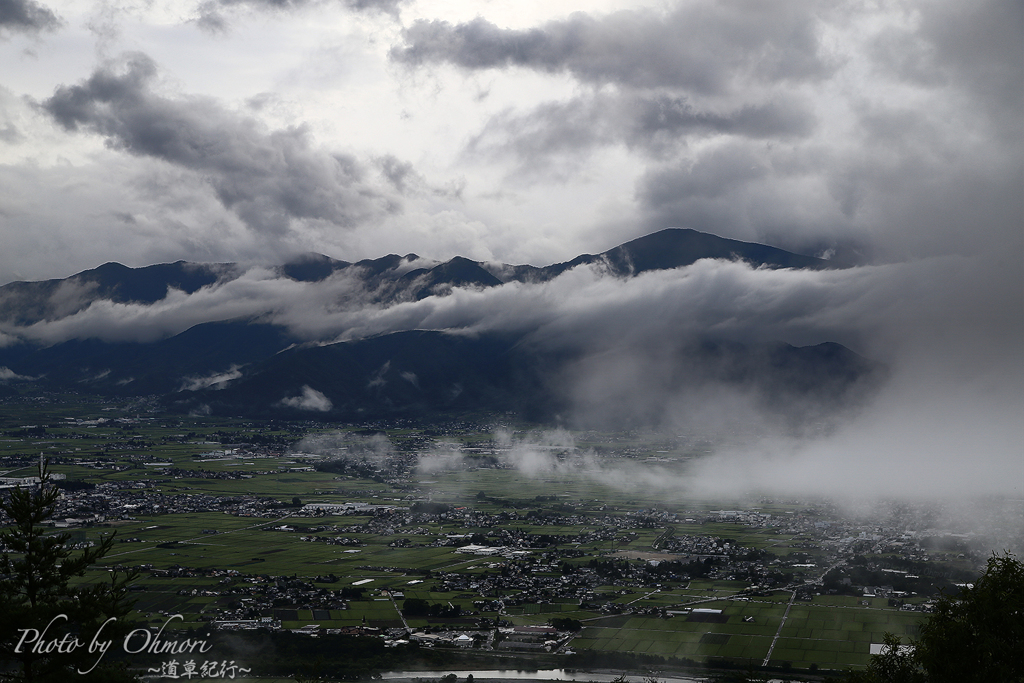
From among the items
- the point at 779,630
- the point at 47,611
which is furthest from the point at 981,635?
the point at 779,630

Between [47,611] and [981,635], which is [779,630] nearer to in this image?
Answer: [981,635]

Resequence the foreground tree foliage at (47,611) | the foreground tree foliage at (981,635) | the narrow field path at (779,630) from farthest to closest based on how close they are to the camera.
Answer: the narrow field path at (779,630), the foreground tree foliage at (47,611), the foreground tree foliage at (981,635)

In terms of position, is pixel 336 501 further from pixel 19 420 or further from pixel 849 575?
pixel 19 420

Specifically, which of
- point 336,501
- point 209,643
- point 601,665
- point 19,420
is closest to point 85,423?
point 19,420

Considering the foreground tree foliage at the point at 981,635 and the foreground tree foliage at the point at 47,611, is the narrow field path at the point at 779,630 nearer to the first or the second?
the foreground tree foliage at the point at 981,635

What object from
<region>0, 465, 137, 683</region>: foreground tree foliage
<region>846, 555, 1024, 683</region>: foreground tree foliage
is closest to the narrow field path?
<region>846, 555, 1024, 683</region>: foreground tree foliage

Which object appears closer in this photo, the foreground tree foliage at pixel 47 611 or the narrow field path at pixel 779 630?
the foreground tree foliage at pixel 47 611

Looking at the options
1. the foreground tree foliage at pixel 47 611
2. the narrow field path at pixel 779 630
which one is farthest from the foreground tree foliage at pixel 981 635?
the narrow field path at pixel 779 630
